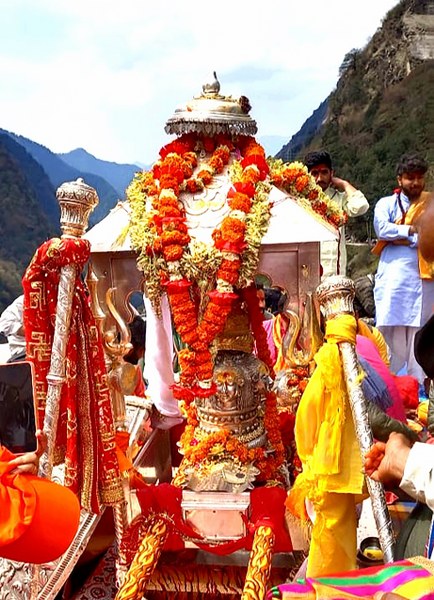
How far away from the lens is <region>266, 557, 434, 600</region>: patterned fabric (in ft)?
4.60

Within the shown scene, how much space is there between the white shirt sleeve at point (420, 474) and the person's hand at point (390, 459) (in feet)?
0.12

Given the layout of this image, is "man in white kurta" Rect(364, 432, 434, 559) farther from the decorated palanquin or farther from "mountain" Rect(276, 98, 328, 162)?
"mountain" Rect(276, 98, 328, 162)

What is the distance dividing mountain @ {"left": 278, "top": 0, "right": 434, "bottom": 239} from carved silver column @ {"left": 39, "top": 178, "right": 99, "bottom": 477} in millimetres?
Answer: 17968

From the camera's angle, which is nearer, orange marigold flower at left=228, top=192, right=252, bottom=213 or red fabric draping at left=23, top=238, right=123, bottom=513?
red fabric draping at left=23, top=238, right=123, bottom=513

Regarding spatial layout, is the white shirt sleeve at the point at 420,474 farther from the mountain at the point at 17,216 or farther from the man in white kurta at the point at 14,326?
the mountain at the point at 17,216

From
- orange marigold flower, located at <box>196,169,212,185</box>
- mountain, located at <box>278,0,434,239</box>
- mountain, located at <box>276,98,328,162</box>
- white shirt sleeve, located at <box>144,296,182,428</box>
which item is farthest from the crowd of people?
mountain, located at <box>276,98,328,162</box>

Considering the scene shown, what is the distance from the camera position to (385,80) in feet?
101

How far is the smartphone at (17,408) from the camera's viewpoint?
1.95 m

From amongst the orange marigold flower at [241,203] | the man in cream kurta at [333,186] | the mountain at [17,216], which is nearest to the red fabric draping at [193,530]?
the orange marigold flower at [241,203]

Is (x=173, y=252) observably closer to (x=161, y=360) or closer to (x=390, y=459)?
(x=161, y=360)

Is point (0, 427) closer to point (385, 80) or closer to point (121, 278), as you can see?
point (121, 278)

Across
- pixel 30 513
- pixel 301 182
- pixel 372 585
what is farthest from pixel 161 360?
pixel 372 585

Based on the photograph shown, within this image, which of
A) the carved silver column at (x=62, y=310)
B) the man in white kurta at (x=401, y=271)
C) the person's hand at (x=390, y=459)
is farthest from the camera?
the man in white kurta at (x=401, y=271)

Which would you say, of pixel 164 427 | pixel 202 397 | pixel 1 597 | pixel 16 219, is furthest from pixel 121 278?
pixel 16 219
